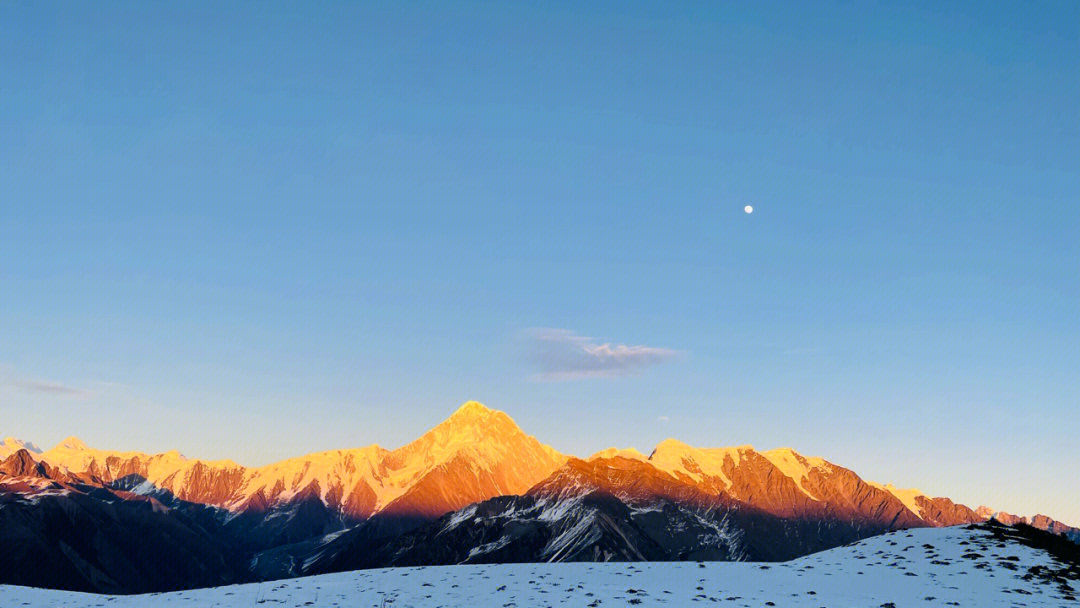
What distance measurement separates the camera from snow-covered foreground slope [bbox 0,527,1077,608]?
3216cm

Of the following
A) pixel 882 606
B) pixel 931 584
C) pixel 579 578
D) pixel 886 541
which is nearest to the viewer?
pixel 882 606

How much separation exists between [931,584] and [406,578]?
21.4 m

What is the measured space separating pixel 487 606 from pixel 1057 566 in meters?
23.1

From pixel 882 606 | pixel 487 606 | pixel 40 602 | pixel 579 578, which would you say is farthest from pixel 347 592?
pixel 882 606

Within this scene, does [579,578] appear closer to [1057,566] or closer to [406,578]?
[406,578]

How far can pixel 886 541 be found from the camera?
42.8m

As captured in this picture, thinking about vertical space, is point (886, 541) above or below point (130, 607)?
above

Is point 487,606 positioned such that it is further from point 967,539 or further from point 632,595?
point 967,539

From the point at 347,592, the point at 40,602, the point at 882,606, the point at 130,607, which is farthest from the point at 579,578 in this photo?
the point at 40,602

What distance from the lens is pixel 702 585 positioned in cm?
3459

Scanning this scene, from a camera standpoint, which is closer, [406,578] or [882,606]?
[882,606]

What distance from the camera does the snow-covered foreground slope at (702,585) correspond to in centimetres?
3216

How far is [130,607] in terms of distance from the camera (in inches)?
1396

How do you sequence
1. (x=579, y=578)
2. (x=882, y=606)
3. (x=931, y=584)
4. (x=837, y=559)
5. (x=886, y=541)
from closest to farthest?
1. (x=882, y=606)
2. (x=931, y=584)
3. (x=579, y=578)
4. (x=837, y=559)
5. (x=886, y=541)
